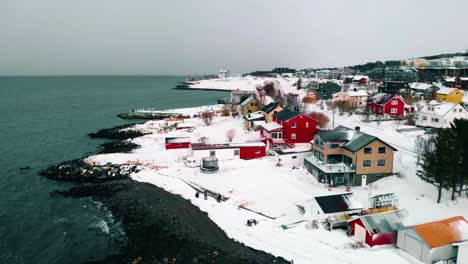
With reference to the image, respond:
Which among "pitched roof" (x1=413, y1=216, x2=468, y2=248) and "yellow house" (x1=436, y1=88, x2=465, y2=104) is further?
"yellow house" (x1=436, y1=88, x2=465, y2=104)

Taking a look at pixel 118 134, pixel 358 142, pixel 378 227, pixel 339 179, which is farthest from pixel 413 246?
pixel 118 134

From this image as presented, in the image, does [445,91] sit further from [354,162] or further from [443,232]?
[443,232]

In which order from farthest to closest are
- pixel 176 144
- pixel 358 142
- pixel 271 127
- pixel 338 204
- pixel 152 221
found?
pixel 176 144 < pixel 271 127 < pixel 358 142 < pixel 152 221 < pixel 338 204

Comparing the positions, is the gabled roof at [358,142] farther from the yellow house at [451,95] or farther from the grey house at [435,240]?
the yellow house at [451,95]

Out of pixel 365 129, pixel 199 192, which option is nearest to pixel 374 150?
pixel 199 192

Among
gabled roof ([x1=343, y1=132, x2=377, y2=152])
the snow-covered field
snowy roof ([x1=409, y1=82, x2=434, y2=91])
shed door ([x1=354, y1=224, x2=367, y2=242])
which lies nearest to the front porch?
the snow-covered field

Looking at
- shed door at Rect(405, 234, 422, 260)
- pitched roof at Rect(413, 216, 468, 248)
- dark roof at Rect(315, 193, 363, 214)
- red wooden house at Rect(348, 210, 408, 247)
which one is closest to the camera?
pitched roof at Rect(413, 216, 468, 248)

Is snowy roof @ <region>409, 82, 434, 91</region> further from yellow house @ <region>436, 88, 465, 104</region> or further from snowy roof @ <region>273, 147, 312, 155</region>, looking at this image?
snowy roof @ <region>273, 147, 312, 155</region>
